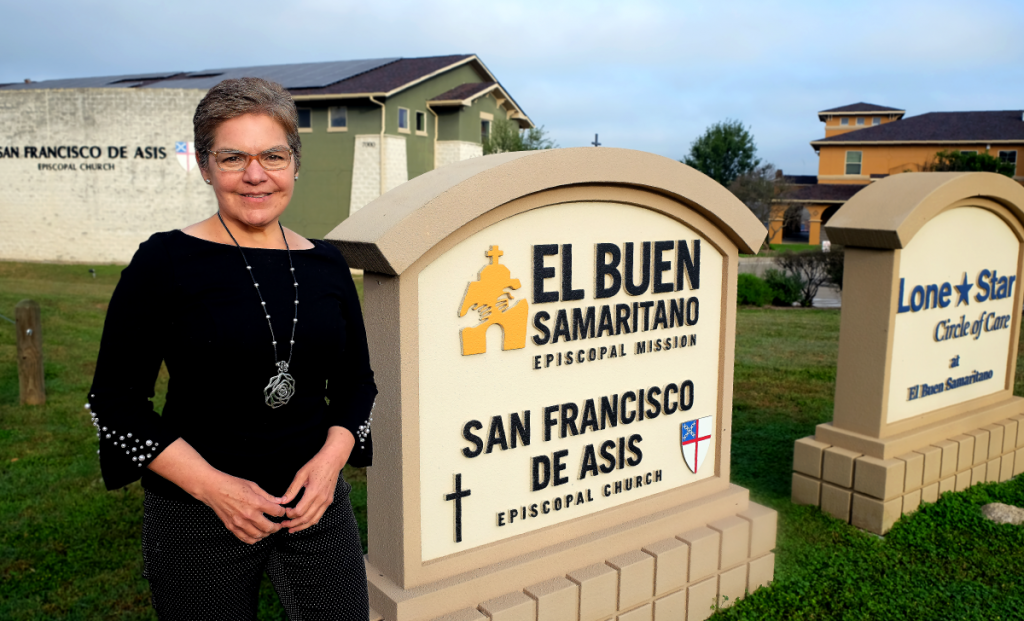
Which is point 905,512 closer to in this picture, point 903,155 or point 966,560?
point 966,560

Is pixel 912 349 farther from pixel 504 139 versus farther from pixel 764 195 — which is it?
pixel 764 195

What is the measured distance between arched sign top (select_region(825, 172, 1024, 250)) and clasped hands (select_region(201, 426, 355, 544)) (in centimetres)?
396

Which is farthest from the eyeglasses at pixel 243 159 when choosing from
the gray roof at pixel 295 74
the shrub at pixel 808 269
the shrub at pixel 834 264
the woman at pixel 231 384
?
the gray roof at pixel 295 74

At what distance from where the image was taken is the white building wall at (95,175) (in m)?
23.5

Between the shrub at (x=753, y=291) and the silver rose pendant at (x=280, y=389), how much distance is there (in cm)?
1486

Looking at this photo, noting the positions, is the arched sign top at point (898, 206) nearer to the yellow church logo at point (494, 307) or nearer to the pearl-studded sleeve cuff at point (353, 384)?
the yellow church logo at point (494, 307)

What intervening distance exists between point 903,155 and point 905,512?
40955 mm

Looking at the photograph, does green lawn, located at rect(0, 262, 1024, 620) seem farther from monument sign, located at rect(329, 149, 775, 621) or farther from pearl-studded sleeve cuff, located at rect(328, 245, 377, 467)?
pearl-studded sleeve cuff, located at rect(328, 245, 377, 467)

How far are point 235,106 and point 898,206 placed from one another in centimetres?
434

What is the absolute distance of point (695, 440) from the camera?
415cm

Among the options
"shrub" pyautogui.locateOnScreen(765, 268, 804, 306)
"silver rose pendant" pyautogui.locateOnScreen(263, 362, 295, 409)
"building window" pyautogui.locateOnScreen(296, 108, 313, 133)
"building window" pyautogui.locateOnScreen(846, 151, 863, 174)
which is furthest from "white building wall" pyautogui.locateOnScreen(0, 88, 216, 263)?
"building window" pyautogui.locateOnScreen(846, 151, 863, 174)

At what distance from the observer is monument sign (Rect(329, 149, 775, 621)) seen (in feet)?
10.1

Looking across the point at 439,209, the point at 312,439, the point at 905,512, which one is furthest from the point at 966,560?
the point at 312,439

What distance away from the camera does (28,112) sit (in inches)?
938
